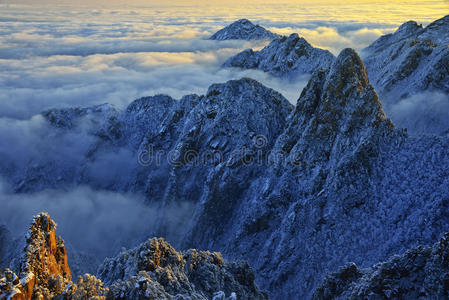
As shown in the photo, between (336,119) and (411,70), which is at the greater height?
(411,70)

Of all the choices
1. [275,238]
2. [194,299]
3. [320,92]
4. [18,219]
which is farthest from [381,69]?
[18,219]

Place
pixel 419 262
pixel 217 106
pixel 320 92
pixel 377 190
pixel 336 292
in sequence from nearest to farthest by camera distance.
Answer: pixel 419 262, pixel 336 292, pixel 377 190, pixel 320 92, pixel 217 106

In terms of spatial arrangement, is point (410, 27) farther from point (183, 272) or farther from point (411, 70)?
point (183, 272)

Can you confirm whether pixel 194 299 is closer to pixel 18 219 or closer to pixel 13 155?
pixel 18 219

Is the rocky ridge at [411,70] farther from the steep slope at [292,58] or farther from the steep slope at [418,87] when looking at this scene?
the steep slope at [292,58]

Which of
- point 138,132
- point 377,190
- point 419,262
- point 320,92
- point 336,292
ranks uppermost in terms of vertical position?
point 320,92

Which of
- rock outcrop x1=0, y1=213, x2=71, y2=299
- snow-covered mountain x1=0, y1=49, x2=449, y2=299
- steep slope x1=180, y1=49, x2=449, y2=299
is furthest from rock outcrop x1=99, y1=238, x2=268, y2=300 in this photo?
steep slope x1=180, y1=49, x2=449, y2=299

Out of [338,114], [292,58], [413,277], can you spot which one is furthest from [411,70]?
[292,58]
